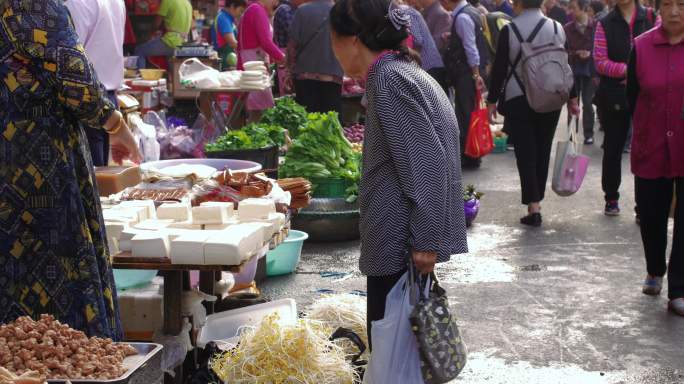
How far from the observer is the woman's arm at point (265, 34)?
1221 cm

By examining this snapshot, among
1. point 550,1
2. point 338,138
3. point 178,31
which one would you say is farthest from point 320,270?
point 550,1

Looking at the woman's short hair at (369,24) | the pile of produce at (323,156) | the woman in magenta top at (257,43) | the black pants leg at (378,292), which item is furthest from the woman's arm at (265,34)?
the black pants leg at (378,292)

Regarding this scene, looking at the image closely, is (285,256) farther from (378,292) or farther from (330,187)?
(378,292)

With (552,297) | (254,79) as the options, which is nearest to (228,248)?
(552,297)

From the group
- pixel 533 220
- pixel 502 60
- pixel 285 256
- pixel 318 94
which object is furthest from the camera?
pixel 318 94

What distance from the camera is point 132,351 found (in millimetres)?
3377

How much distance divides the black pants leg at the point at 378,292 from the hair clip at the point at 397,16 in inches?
40.3

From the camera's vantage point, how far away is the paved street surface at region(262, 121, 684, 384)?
574 cm

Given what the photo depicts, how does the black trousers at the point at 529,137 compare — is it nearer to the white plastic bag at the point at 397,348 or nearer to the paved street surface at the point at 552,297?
the paved street surface at the point at 552,297

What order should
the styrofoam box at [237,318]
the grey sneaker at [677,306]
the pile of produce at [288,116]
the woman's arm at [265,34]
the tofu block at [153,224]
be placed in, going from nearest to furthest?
1. the tofu block at [153,224]
2. the styrofoam box at [237,318]
3. the grey sneaker at [677,306]
4. the pile of produce at [288,116]
5. the woman's arm at [265,34]

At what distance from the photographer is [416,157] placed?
159 inches

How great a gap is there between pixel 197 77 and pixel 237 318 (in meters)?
6.06

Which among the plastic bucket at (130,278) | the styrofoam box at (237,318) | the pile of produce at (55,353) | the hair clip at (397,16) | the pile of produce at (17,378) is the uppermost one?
the hair clip at (397,16)

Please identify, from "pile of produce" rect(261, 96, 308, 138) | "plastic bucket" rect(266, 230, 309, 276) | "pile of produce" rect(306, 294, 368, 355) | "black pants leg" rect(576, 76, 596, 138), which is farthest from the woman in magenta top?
"pile of produce" rect(306, 294, 368, 355)
